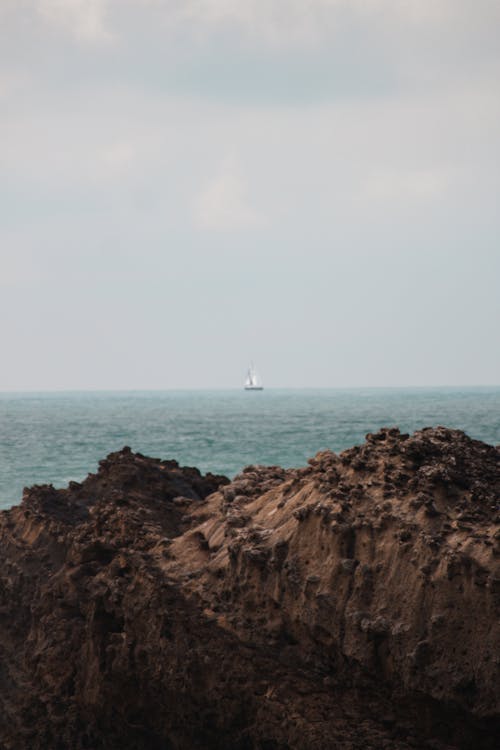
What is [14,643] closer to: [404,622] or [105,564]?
[105,564]

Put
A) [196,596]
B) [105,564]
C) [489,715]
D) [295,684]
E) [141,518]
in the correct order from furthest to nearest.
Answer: [141,518]
[105,564]
[196,596]
[295,684]
[489,715]

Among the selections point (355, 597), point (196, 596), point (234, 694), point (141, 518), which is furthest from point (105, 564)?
point (355, 597)

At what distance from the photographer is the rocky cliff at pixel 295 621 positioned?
442cm

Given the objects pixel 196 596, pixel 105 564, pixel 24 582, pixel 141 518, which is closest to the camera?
pixel 196 596

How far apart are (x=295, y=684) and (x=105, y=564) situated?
1.72 metres

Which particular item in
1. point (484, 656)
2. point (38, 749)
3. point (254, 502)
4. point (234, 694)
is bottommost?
point (38, 749)

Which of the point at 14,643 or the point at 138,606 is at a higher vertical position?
the point at 138,606

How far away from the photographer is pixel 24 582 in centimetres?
679

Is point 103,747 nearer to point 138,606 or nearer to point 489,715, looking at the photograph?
point 138,606

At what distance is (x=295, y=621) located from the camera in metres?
4.84

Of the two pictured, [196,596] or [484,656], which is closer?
[484,656]

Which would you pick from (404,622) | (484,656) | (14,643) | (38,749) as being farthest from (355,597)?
(14,643)

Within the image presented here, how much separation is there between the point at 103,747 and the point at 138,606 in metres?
0.84

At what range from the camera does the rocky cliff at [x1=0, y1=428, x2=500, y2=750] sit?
4.42 metres
